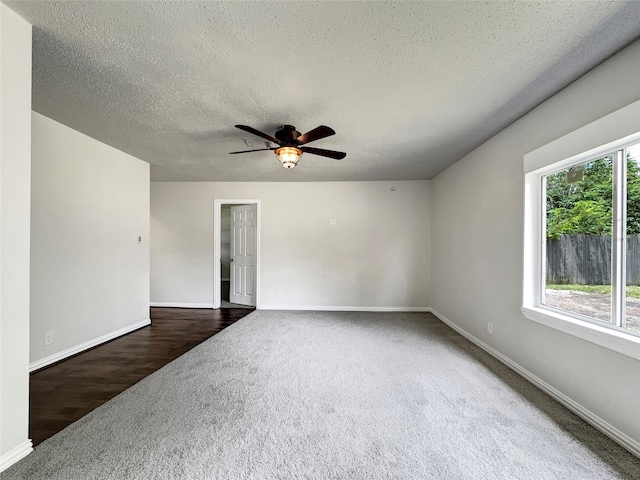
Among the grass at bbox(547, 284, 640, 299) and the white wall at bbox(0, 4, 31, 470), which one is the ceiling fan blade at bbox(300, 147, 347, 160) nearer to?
the white wall at bbox(0, 4, 31, 470)

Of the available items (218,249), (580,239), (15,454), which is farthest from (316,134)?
(218,249)

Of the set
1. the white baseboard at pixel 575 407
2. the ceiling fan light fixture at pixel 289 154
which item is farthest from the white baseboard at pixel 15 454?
the white baseboard at pixel 575 407

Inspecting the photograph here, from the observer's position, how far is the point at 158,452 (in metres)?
1.55

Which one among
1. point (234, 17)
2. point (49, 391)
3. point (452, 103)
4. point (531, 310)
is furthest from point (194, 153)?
point (531, 310)

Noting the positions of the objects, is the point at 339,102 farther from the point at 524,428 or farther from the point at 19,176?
the point at 524,428

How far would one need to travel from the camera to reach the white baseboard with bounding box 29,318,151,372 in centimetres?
264

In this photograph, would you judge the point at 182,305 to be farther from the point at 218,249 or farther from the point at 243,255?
the point at 243,255

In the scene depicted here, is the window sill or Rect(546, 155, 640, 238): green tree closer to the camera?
the window sill

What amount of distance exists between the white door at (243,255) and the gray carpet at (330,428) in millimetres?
2596

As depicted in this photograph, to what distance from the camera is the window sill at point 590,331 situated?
1.57 metres

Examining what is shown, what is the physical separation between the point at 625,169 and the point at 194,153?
13.4 feet

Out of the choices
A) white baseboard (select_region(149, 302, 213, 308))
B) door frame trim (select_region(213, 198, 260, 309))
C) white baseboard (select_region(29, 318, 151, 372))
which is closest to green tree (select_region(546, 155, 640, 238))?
door frame trim (select_region(213, 198, 260, 309))

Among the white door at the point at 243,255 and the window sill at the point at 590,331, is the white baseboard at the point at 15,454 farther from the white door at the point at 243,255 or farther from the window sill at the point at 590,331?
the white door at the point at 243,255

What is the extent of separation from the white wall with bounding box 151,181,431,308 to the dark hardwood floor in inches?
46.6
